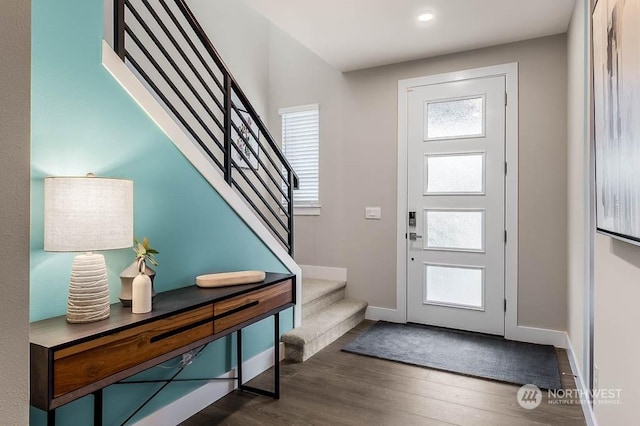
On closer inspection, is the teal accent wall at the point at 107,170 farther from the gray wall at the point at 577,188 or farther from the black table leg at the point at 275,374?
the gray wall at the point at 577,188

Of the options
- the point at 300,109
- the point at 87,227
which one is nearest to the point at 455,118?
the point at 300,109

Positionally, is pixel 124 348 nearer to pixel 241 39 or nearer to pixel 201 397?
pixel 201 397

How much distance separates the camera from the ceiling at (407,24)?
2.85 meters

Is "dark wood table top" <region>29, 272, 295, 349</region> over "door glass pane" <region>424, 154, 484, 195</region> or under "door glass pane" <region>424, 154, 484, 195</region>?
under

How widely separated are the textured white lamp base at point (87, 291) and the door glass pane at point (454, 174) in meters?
3.09

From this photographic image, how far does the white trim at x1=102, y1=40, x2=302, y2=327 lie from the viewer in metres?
1.81

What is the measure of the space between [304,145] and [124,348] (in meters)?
3.41

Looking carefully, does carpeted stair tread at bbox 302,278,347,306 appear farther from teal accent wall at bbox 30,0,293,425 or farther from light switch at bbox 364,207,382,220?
teal accent wall at bbox 30,0,293,425

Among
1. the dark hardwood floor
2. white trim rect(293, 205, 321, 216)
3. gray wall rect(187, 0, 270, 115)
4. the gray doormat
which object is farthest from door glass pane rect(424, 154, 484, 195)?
gray wall rect(187, 0, 270, 115)

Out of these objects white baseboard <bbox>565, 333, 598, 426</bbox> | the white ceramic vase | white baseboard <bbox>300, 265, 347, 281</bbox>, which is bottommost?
white baseboard <bbox>565, 333, 598, 426</bbox>

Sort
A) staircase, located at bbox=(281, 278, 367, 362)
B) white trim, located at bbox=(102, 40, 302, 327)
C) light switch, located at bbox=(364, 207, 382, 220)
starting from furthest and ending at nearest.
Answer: light switch, located at bbox=(364, 207, 382, 220), staircase, located at bbox=(281, 278, 367, 362), white trim, located at bbox=(102, 40, 302, 327)

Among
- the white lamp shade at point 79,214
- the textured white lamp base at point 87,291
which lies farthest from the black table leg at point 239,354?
the white lamp shade at point 79,214

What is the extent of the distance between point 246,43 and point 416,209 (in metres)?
2.65

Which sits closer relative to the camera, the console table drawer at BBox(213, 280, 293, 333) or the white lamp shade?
the white lamp shade
